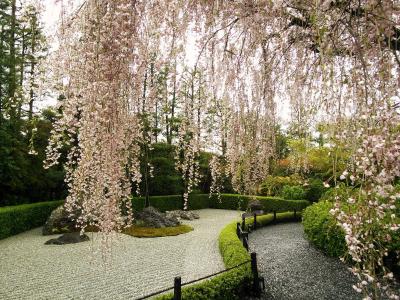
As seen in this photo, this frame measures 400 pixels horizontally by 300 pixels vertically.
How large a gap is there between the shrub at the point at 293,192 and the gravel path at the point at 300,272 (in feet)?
23.2

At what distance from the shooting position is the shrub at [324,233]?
7297 millimetres

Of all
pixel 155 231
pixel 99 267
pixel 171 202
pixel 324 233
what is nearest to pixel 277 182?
pixel 171 202

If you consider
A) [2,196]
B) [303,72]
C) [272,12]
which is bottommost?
[2,196]

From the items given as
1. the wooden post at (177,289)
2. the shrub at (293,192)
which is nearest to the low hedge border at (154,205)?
the shrub at (293,192)

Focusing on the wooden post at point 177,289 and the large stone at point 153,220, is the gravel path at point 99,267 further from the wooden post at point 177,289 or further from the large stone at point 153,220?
the large stone at point 153,220

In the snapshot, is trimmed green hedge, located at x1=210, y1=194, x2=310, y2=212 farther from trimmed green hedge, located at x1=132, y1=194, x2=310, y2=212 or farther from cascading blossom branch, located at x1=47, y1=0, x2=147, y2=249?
cascading blossom branch, located at x1=47, y1=0, x2=147, y2=249

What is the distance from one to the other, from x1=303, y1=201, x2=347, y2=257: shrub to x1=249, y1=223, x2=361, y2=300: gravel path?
0.24m

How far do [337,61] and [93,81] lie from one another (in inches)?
83.4

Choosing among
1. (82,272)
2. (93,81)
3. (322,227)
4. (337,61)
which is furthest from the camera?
(322,227)

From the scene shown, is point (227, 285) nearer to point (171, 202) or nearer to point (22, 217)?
point (22, 217)

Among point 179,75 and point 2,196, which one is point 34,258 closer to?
point 2,196

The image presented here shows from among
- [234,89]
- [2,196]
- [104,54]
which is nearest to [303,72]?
[234,89]

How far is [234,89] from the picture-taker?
337cm

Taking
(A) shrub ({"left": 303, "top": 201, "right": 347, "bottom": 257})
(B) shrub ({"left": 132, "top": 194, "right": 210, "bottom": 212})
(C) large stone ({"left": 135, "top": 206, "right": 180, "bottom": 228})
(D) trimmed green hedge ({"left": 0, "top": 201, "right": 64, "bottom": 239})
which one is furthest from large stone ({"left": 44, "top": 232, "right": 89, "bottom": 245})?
(A) shrub ({"left": 303, "top": 201, "right": 347, "bottom": 257})
